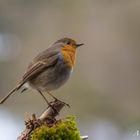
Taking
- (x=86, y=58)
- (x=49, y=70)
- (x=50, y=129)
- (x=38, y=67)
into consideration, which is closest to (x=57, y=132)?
(x=50, y=129)

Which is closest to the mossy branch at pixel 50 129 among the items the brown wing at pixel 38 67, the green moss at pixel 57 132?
the green moss at pixel 57 132

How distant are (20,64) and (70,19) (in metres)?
4.05

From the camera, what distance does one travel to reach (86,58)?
1534 cm

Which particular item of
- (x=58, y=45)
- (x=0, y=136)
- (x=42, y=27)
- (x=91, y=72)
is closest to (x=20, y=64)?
(x=91, y=72)

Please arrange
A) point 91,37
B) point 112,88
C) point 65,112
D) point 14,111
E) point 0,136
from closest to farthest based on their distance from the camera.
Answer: point 0,136 → point 65,112 → point 14,111 → point 112,88 → point 91,37

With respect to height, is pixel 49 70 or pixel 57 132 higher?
pixel 49 70

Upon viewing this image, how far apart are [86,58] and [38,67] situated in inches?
355

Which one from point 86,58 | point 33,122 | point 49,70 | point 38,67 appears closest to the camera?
point 33,122

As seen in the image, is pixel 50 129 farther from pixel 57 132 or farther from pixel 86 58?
pixel 86 58

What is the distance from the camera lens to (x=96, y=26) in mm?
17938

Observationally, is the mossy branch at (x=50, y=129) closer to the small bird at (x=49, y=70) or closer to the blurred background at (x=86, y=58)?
the small bird at (x=49, y=70)

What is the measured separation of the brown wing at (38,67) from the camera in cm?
632

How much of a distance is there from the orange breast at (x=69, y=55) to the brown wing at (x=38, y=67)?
87 mm

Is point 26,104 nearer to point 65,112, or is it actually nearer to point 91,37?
point 65,112
